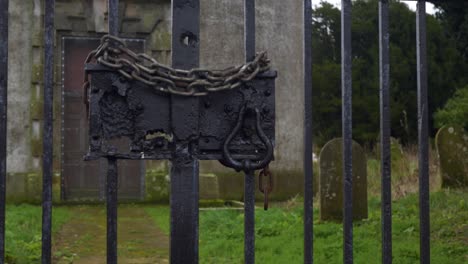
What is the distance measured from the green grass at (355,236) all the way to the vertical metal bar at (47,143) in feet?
11.2

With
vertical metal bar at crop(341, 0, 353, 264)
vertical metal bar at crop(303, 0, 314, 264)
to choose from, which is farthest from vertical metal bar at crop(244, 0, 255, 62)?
vertical metal bar at crop(341, 0, 353, 264)

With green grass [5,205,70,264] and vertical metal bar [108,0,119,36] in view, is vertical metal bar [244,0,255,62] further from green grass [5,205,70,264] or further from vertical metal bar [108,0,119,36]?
green grass [5,205,70,264]

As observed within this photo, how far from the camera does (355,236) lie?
250 inches

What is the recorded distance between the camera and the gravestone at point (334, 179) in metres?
7.57

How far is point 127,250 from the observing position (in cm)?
653

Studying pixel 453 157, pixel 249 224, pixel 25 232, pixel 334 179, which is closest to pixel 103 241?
pixel 25 232

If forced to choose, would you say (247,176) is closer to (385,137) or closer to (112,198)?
(112,198)

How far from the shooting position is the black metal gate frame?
2.22 metres

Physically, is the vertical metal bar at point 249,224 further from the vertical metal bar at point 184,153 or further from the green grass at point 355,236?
the green grass at point 355,236

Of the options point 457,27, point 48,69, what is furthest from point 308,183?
point 457,27

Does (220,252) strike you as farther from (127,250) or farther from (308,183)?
(308,183)

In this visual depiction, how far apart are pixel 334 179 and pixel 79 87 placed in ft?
21.8

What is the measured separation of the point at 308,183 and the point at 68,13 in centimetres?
1067

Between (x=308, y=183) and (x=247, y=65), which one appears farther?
(x=308, y=183)
